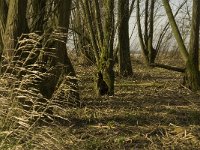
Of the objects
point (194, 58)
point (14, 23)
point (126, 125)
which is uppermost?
point (14, 23)

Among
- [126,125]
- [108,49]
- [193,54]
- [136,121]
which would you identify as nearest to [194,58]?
[193,54]

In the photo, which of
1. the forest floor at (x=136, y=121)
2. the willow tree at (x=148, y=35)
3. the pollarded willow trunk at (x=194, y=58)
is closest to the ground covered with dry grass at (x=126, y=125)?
the forest floor at (x=136, y=121)

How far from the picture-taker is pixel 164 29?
23531 mm

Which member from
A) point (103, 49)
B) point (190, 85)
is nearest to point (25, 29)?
point (103, 49)

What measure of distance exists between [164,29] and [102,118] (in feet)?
56.3

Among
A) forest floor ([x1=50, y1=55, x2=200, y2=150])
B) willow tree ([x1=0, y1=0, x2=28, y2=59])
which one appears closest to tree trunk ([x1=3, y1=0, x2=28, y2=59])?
willow tree ([x1=0, y1=0, x2=28, y2=59])

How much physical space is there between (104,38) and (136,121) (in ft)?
9.61

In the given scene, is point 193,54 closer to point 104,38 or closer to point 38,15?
point 104,38

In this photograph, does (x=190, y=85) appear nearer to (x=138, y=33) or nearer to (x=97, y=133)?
(x=97, y=133)

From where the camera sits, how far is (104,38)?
9219 millimetres

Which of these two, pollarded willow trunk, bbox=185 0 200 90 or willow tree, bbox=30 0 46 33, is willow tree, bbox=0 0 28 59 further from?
pollarded willow trunk, bbox=185 0 200 90

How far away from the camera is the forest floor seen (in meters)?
5.39

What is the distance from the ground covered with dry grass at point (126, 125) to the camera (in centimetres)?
496

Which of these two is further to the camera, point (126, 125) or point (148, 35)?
point (148, 35)
